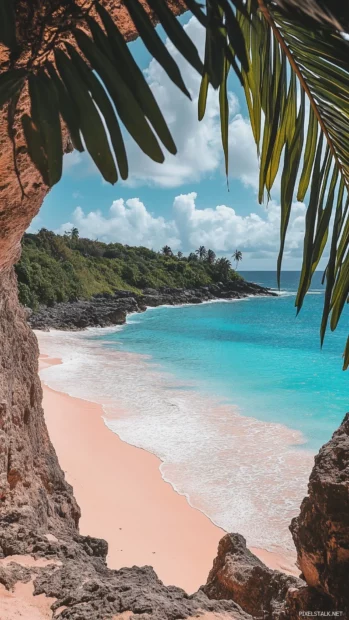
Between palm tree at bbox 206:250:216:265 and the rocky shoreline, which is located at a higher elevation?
palm tree at bbox 206:250:216:265

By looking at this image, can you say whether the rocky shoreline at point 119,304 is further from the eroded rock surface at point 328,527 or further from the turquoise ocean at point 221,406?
the eroded rock surface at point 328,527

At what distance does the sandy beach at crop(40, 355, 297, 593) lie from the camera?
4.82m

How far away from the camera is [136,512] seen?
19.0 feet

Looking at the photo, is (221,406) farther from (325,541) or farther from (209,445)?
(325,541)

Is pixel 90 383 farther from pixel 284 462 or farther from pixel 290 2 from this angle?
pixel 290 2

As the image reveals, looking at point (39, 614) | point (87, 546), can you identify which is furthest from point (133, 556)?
point (39, 614)

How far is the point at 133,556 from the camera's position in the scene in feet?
15.7

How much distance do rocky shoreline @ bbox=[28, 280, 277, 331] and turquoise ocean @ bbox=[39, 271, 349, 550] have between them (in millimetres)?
1636

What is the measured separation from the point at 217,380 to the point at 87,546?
12.8m

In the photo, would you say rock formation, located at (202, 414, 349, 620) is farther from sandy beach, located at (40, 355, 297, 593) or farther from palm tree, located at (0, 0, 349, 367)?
sandy beach, located at (40, 355, 297, 593)

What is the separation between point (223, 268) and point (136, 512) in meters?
58.4

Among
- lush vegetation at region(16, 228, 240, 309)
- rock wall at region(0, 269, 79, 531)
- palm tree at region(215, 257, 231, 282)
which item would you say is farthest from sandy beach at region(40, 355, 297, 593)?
palm tree at region(215, 257, 231, 282)

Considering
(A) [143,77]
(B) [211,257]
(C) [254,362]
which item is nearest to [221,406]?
(C) [254,362]

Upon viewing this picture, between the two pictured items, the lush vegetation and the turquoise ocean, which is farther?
the lush vegetation
